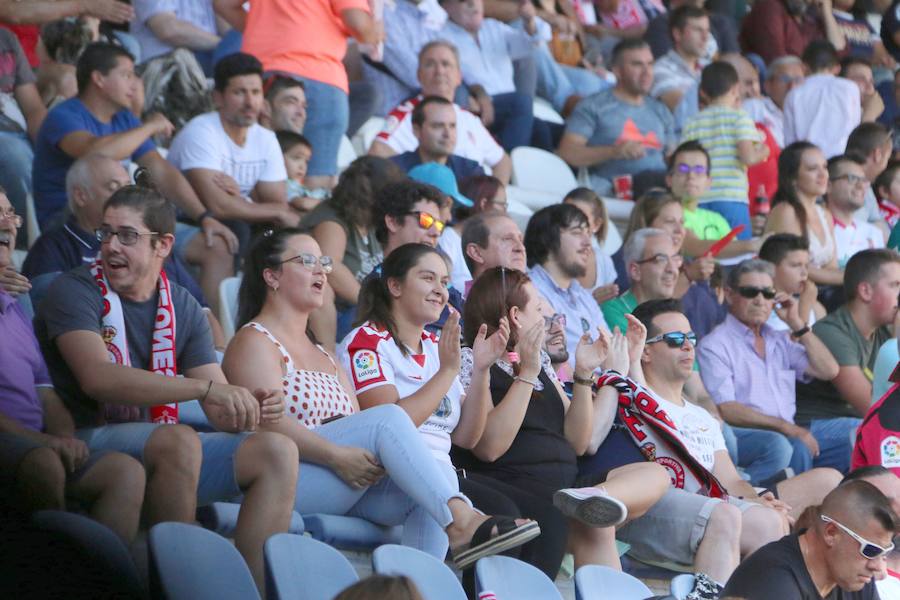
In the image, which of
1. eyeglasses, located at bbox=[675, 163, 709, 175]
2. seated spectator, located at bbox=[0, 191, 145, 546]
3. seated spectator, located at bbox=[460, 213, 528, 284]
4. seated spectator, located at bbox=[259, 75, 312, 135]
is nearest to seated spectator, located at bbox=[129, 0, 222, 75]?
seated spectator, located at bbox=[259, 75, 312, 135]

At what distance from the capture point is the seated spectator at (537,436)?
161 inches

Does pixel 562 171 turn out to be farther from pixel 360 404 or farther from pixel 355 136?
pixel 360 404

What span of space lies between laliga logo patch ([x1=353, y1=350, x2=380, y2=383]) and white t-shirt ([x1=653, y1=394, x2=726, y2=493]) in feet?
3.52

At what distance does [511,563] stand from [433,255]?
1155 millimetres

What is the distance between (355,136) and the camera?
7758 mm

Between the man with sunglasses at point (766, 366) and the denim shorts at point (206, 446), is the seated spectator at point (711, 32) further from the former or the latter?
the denim shorts at point (206, 446)

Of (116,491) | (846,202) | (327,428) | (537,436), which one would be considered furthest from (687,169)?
(116,491)

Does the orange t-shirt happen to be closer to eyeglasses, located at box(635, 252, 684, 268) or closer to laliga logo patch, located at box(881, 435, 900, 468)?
eyeglasses, located at box(635, 252, 684, 268)

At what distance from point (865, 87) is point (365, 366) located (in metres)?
6.89

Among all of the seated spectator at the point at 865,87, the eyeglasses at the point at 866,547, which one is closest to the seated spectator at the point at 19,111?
the eyeglasses at the point at 866,547

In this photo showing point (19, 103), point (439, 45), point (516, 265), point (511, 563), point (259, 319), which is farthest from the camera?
point (439, 45)

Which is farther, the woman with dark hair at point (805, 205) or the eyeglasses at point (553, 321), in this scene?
the woman with dark hair at point (805, 205)

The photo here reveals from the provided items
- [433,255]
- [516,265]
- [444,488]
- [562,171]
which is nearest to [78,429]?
[444,488]

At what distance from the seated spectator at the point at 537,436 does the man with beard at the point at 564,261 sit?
860 mm
